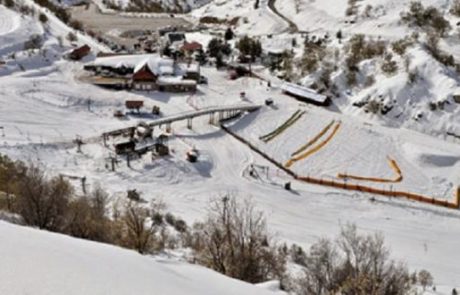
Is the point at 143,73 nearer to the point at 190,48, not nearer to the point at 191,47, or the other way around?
the point at 190,48

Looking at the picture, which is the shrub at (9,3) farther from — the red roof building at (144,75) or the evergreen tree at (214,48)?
the red roof building at (144,75)

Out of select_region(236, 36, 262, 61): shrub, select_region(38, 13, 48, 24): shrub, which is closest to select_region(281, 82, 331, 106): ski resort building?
select_region(236, 36, 262, 61): shrub

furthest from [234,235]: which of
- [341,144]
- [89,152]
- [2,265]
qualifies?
[341,144]

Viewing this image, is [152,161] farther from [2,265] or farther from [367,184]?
[2,265]

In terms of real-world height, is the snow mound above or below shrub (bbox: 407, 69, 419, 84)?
below

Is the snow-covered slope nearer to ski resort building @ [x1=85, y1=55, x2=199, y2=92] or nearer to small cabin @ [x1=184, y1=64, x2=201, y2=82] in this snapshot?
ski resort building @ [x1=85, y1=55, x2=199, y2=92]

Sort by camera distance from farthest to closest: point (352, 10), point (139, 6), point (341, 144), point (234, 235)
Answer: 1. point (139, 6)
2. point (352, 10)
3. point (341, 144)
4. point (234, 235)

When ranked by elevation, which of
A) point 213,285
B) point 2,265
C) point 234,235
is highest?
point 2,265
